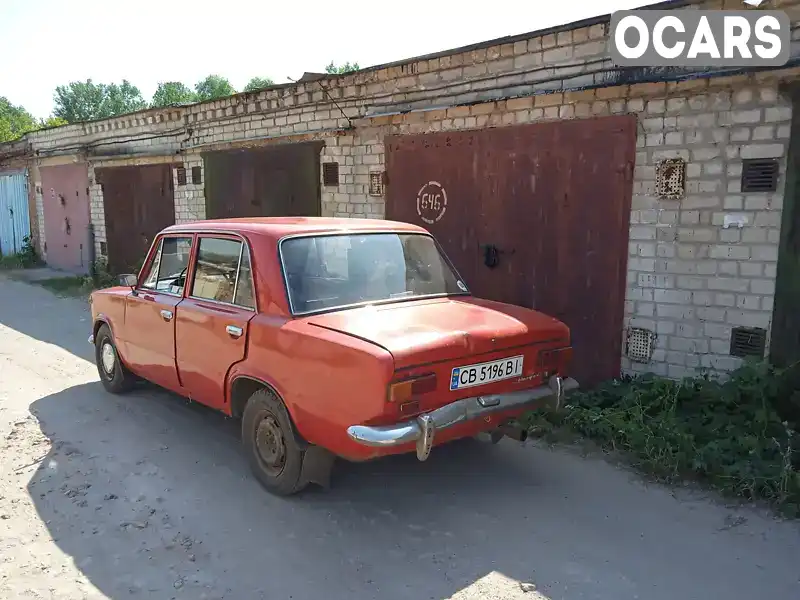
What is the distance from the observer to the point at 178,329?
4523 mm

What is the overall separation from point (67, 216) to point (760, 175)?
15.5 meters

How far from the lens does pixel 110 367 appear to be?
19.0 ft

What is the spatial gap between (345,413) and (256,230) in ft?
4.93

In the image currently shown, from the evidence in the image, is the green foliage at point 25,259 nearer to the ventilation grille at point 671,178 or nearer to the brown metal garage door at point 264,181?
the brown metal garage door at point 264,181

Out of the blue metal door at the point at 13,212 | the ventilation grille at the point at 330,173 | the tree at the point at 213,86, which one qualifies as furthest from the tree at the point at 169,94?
the ventilation grille at the point at 330,173

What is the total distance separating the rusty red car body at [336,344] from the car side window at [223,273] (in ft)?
0.04

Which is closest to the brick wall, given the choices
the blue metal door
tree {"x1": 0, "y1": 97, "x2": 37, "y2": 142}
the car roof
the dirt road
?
the dirt road

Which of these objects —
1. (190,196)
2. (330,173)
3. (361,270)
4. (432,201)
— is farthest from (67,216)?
(361,270)

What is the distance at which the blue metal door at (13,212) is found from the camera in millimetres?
17688

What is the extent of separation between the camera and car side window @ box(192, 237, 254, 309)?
400cm

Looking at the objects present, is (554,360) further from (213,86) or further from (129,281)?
(213,86)

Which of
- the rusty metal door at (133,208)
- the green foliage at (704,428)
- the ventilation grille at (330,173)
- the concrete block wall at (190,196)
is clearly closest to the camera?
the green foliage at (704,428)

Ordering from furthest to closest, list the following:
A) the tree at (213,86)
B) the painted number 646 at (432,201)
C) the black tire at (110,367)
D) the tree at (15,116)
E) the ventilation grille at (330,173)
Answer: the tree at (213,86)
the tree at (15,116)
the ventilation grille at (330,173)
the painted number 646 at (432,201)
the black tire at (110,367)

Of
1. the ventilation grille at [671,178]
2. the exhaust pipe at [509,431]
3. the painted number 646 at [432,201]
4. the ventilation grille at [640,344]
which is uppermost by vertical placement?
the ventilation grille at [671,178]
